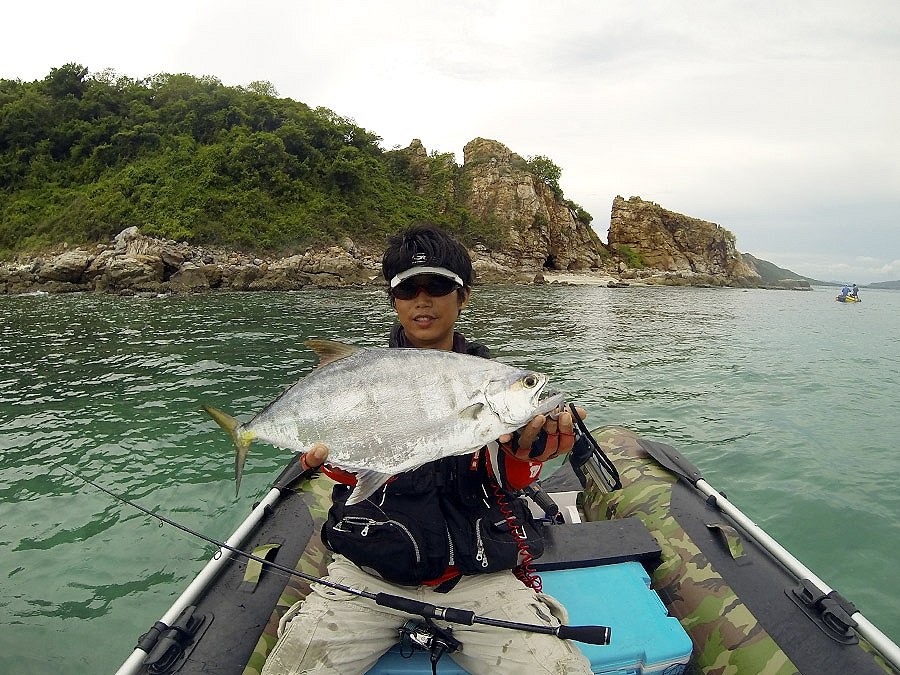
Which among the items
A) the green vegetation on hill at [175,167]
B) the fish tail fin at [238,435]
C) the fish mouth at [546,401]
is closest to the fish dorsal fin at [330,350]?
the fish tail fin at [238,435]

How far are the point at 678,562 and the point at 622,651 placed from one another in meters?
1.13

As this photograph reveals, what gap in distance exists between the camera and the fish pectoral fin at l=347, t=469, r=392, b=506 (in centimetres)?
250

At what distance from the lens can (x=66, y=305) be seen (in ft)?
89.7

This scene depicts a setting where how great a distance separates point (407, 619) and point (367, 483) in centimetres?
95

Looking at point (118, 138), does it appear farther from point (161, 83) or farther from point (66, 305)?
point (66, 305)

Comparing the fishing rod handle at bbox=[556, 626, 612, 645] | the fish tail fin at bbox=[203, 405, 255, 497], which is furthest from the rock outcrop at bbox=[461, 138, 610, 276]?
the fishing rod handle at bbox=[556, 626, 612, 645]

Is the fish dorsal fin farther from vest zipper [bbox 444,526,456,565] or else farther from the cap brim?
vest zipper [bbox 444,526,456,565]

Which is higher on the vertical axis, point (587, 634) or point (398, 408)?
point (398, 408)

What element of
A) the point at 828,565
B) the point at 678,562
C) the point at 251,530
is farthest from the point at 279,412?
the point at 828,565

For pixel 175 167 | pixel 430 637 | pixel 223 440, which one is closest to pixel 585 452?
pixel 430 637

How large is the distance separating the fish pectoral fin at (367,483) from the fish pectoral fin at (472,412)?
1.59 feet

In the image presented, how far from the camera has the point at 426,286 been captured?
3197 millimetres

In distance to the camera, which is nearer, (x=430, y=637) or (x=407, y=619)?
(x=430, y=637)

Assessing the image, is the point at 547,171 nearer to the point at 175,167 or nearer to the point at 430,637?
the point at 175,167
